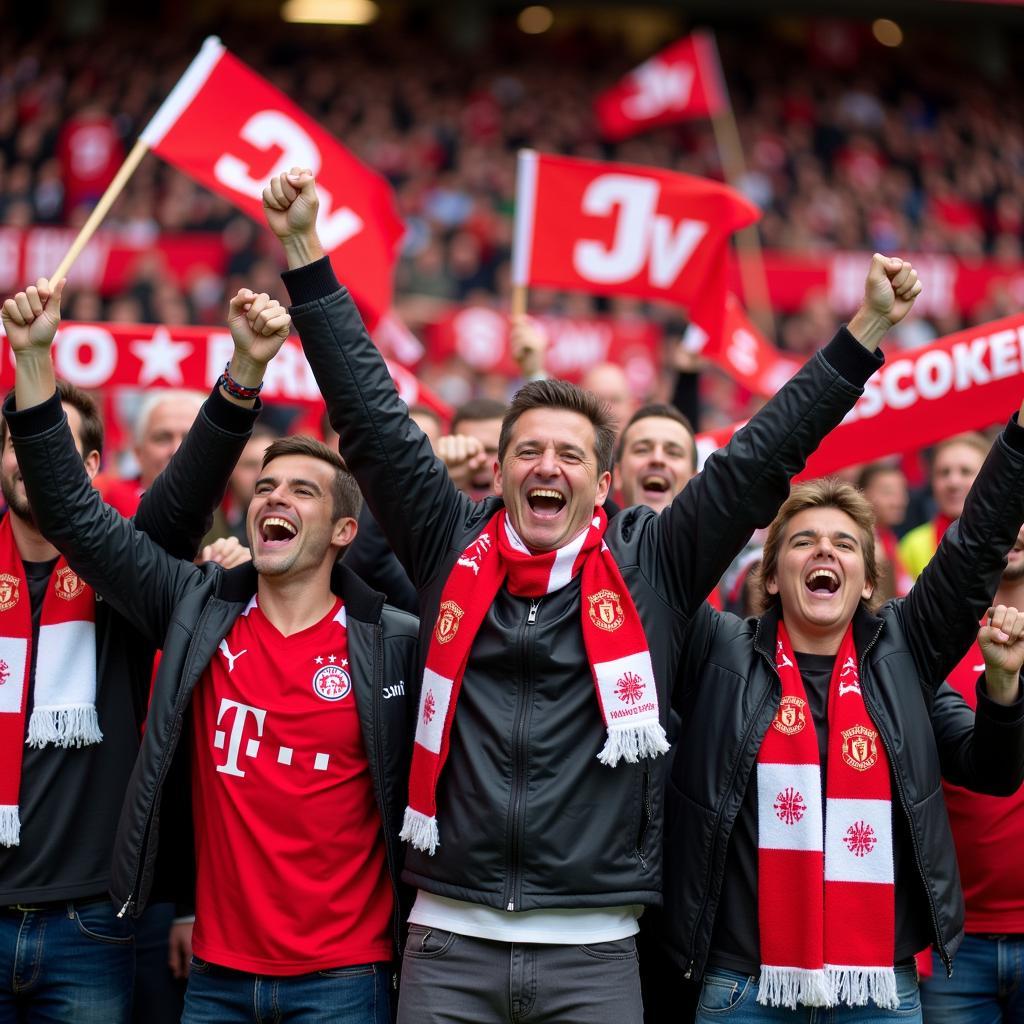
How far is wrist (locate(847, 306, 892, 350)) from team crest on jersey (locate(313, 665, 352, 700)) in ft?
4.37

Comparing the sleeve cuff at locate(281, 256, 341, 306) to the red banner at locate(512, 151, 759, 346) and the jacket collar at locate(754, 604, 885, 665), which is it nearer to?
the jacket collar at locate(754, 604, 885, 665)

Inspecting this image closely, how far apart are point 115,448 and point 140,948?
421 cm

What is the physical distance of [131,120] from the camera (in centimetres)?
1566

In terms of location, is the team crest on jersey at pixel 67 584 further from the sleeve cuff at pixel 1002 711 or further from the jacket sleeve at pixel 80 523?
the sleeve cuff at pixel 1002 711

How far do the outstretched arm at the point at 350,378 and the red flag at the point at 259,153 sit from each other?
2.02m

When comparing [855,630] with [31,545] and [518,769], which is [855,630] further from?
[31,545]

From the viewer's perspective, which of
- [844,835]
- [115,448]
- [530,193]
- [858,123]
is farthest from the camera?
[858,123]

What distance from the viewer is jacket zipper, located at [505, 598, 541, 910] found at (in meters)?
3.04

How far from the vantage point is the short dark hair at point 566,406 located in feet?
10.9

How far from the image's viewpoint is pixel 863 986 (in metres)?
3.20

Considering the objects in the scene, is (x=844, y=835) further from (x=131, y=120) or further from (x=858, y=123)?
(x=858, y=123)

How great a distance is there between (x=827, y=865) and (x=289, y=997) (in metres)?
1.19

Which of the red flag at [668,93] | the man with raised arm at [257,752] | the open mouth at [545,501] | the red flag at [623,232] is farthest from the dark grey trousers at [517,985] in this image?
the red flag at [668,93]

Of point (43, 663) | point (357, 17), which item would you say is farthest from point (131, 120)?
point (43, 663)
